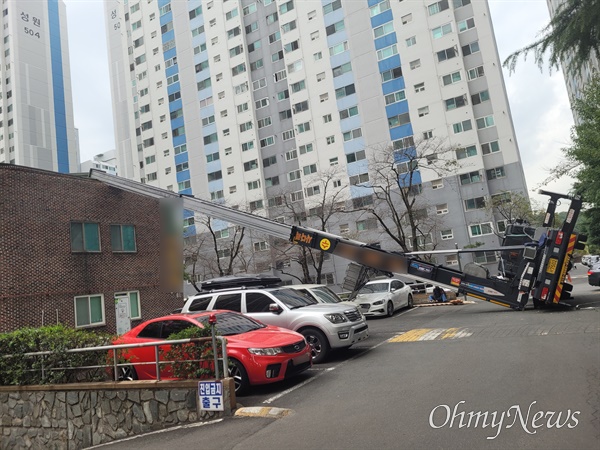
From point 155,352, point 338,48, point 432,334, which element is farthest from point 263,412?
point 338,48

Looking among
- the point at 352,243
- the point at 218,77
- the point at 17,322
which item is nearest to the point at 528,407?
the point at 352,243

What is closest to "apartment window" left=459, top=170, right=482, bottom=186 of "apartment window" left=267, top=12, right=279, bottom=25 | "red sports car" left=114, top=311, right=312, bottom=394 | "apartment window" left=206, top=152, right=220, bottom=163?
"apartment window" left=206, top=152, right=220, bottom=163

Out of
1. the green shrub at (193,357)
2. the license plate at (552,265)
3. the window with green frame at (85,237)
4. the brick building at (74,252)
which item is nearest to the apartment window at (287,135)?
the brick building at (74,252)

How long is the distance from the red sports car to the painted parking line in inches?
171

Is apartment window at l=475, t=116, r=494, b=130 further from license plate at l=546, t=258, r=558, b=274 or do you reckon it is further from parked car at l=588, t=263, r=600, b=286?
license plate at l=546, t=258, r=558, b=274

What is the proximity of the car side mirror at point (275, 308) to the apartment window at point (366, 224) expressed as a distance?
3527cm

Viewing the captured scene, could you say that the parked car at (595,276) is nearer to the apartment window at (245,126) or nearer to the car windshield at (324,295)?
the car windshield at (324,295)

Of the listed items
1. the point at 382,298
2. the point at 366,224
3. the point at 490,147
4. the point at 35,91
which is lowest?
the point at 382,298

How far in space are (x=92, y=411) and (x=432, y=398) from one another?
5.78 m

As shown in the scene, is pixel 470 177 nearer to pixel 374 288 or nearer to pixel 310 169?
pixel 310 169

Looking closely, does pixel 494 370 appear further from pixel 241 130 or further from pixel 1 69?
pixel 1 69

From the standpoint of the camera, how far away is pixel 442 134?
43250 millimetres

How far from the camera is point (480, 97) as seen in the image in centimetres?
4247

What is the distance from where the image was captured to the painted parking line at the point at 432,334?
37.9ft
